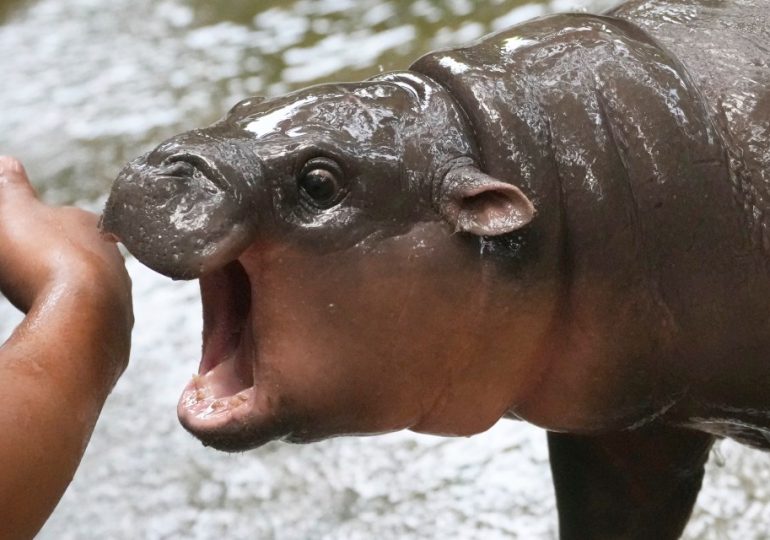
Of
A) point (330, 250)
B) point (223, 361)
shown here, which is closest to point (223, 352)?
point (223, 361)

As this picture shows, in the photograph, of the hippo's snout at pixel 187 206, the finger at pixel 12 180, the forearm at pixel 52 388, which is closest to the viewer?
the hippo's snout at pixel 187 206

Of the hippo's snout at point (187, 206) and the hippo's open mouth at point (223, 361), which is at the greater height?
the hippo's snout at point (187, 206)

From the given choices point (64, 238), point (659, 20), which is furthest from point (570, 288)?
point (64, 238)

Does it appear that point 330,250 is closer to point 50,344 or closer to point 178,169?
point 178,169

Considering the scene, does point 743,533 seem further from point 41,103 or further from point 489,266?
point 41,103

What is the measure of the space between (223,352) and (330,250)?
0.17 metres

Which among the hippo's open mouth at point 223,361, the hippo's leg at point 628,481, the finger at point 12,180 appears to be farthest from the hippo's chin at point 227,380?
the hippo's leg at point 628,481

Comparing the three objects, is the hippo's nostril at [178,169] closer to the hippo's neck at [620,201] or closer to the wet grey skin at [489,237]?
the wet grey skin at [489,237]

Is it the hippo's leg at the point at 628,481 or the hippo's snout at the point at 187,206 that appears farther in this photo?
the hippo's leg at the point at 628,481

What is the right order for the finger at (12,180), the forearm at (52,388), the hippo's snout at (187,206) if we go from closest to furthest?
the hippo's snout at (187,206) → the forearm at (52,388) → the finger at (12,180)

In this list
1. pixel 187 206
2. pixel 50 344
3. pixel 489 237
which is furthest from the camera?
pixel 50 344

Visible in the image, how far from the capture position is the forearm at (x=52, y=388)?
1259mm

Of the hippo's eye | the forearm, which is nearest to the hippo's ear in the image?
the hippo's eye

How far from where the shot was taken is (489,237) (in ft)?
4.12
